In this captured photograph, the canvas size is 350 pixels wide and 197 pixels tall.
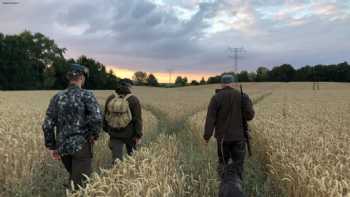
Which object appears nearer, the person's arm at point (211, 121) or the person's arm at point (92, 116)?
the person's arm at point (92, 116)

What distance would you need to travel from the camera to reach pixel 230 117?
7809mm

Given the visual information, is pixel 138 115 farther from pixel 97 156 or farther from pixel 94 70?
pixel 94 70

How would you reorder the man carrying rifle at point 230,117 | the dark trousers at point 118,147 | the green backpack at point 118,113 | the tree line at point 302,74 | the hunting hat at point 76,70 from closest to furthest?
the hunting hat at point 76,70 < the man carrying rifle at point 230,117 < the green backpack at point 118,113 < the dark trousers at point 118,147 < the tree line at point 302,74

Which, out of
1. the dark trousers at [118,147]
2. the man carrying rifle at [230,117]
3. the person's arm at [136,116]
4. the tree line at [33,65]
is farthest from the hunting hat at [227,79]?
the tree line at [33,65]

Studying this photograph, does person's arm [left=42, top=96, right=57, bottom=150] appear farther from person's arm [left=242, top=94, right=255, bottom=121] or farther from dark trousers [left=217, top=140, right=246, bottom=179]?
person's arm [left=242, top=94, right=255, bottom=121]

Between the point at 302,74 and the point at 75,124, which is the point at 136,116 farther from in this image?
the point at 302,74

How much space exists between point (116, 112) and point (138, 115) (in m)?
0.43

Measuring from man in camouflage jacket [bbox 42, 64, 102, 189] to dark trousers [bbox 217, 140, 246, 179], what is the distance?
2608 mm

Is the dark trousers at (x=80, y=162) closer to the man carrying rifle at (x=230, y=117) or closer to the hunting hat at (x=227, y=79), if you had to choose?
the man carrying rifle at (x=230, y=117)

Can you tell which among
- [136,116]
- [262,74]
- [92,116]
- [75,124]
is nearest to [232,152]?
[136,116]

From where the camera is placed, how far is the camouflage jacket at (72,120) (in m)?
6.08

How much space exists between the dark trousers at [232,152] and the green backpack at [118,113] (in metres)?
1.75

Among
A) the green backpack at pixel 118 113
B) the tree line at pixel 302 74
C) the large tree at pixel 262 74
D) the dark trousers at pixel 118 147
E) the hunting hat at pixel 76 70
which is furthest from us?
the large tree at pixel 262 74

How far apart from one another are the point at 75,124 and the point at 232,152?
311 centimetres
